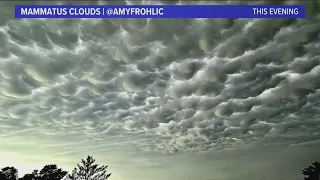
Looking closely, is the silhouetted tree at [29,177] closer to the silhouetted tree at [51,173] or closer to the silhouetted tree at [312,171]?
the silhouetted tree at [51,173]

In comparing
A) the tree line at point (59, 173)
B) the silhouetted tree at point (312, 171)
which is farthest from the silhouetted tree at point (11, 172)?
the silhouetted tree at point (312, 171)

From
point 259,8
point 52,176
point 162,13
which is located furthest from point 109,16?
point 52,176

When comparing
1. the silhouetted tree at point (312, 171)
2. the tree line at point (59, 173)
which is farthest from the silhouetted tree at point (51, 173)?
the silhouetted tree at point (312, 171)

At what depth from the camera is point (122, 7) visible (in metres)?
11.6

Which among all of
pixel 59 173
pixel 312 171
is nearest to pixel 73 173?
pixel 59 173

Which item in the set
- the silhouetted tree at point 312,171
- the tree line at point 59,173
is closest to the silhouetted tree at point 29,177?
the tree line at point 59,173

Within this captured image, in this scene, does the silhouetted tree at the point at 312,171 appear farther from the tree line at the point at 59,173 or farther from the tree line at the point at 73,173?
the tree line at the point at 59,173

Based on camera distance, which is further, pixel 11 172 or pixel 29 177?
pixel 11 172

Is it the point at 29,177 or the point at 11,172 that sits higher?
the point at 11,172

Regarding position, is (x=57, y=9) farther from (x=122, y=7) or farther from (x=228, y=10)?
(x=228, y=10)

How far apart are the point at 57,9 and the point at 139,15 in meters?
4.37

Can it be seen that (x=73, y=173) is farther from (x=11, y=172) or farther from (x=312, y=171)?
(x=312, y=171)

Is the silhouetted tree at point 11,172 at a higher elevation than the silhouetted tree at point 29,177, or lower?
higher

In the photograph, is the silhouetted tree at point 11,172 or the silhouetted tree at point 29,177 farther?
the silhouetted tree at point 29,177
